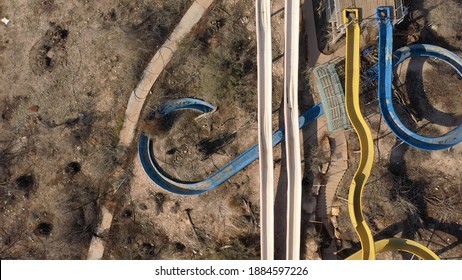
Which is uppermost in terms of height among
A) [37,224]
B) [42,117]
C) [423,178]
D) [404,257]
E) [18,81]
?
[423,178]

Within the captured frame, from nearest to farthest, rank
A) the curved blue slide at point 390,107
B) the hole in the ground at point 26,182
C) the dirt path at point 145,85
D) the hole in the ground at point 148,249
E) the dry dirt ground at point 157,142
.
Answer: the curved blue slide at point 390,107 < the dry dirt ground at point 157,142 < the hole in the ground at point 148,249 < the hole in the ground at point 26,182 < the dirt path at point 145,85

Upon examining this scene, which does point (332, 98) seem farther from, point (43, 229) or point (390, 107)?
point (43, 229)

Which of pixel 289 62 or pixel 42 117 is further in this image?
pixel 42 117

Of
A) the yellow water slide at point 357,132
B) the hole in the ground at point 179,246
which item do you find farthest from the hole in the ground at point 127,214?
the yellow water slide at point 357,132

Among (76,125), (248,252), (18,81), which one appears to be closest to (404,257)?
(248,252)

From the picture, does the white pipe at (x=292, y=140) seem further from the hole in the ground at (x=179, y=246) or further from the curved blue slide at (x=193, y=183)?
the hole in the ground at (x=179, y=246)

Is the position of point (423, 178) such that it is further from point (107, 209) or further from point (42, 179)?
point (42, 179)
